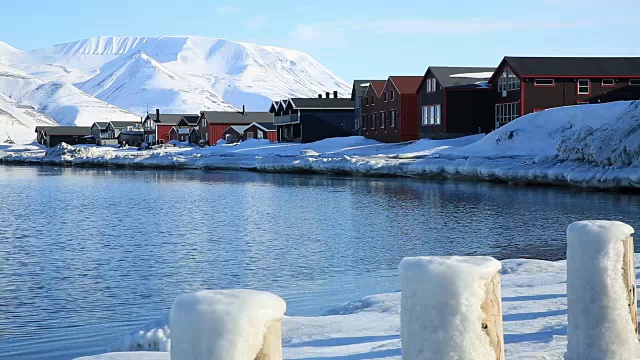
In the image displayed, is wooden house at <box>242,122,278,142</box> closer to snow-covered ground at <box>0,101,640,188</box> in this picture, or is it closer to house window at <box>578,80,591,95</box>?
snow-covered ground at <box>0,101,640,188</box>

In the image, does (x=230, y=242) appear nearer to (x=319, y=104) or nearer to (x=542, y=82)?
(x=542, y=82)

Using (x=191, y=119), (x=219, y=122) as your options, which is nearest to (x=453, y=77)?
(x=219, y=122)

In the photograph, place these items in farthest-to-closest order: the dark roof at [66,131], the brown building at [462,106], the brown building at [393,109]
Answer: the dark roof at [66,131] < the brown building at [393,109] < the brown building at [462,106]

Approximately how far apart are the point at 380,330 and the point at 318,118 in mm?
83382

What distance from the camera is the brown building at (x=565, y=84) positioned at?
62.1 metres

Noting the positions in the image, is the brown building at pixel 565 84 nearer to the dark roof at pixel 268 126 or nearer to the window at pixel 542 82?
the window at pixel 542 82

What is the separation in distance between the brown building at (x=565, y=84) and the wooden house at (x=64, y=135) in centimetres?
12101

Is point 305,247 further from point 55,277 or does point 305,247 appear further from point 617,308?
point 617,308

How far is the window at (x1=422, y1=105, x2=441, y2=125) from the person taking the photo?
68.8 metres

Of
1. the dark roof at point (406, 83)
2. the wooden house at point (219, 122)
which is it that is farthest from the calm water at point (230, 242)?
the wooden house at point (219, 122)

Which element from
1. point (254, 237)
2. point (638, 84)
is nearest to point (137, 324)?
point (254, 237)

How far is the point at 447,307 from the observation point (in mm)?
4145

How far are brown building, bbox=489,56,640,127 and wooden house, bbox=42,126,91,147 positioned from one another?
121009mm

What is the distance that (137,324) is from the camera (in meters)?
12.7
